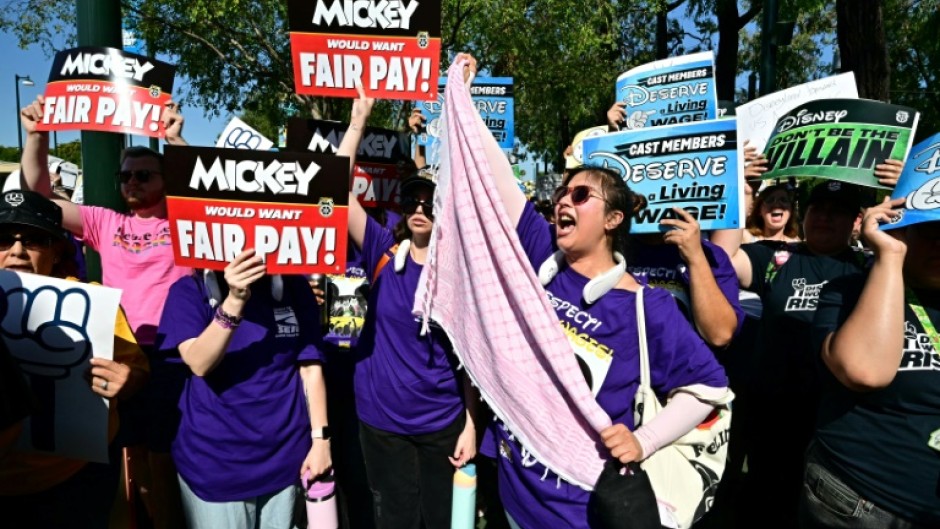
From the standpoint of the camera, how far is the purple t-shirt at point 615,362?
214cm

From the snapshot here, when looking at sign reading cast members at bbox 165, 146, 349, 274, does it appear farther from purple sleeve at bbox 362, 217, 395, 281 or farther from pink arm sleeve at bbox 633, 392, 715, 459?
pink arm sleeve at bbox 633, 392, 715, 459

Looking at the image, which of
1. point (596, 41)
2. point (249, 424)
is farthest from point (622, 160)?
point (596, 41)

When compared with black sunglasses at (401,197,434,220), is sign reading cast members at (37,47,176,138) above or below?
above

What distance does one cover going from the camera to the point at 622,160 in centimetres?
302

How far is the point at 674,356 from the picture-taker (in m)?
2.14

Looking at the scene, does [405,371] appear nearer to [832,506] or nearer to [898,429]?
[832,506]

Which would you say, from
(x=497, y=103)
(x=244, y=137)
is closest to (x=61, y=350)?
(x=244, y=137)

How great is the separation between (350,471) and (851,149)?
11.5 ft

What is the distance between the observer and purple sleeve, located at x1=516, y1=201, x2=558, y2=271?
261cm

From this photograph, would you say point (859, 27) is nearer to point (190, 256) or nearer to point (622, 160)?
point (622, 160)

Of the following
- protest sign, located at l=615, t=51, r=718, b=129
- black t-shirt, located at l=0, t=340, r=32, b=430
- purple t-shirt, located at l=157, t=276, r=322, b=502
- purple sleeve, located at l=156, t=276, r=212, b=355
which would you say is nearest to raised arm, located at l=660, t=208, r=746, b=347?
protest sign, located at l=615, t=51, r=718, b=129

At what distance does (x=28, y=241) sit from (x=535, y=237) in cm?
199

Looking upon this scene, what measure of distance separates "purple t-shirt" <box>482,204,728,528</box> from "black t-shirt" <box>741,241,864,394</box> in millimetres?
1407

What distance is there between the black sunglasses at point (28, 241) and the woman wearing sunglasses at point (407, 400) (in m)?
1.26
